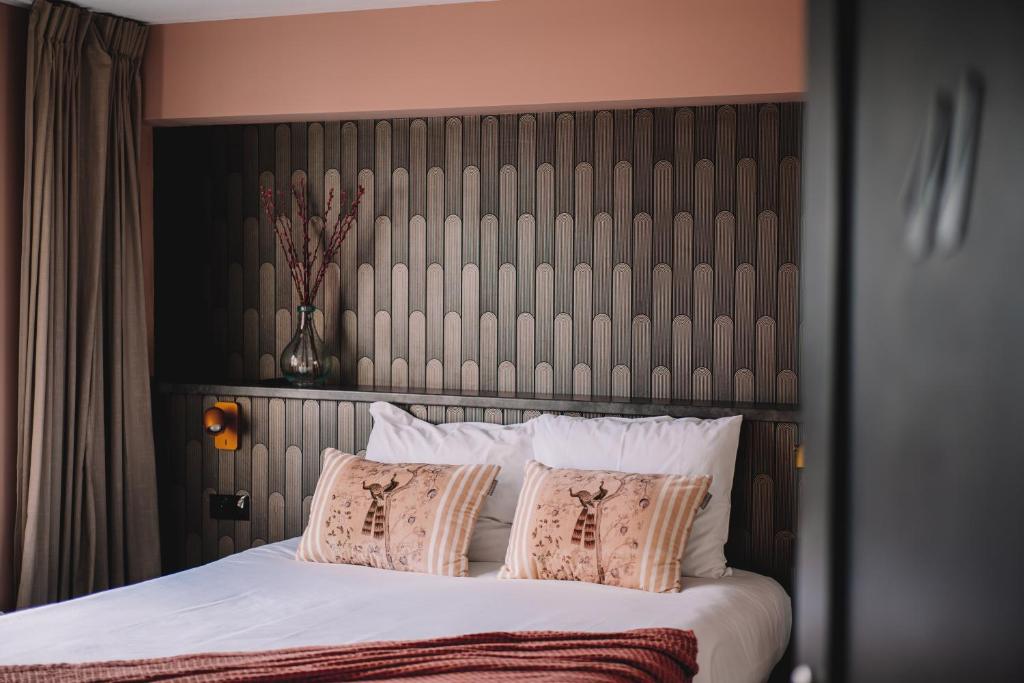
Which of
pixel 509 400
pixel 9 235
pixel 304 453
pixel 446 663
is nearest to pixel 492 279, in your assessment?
pixel 509 400

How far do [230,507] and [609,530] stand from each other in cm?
164

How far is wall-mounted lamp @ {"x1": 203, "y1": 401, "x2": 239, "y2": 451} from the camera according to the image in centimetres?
381

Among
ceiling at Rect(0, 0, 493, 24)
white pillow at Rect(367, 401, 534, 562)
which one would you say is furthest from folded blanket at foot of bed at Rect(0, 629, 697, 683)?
ceiling at Rect(0, 0, 493, 24)

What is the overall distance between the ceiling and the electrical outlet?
1761 mm

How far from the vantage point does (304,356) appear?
12.4ft

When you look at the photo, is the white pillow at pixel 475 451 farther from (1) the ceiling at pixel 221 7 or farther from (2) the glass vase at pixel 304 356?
(1) the ceiling at pixel 221 7

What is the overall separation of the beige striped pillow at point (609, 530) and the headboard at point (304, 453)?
34 centimetres

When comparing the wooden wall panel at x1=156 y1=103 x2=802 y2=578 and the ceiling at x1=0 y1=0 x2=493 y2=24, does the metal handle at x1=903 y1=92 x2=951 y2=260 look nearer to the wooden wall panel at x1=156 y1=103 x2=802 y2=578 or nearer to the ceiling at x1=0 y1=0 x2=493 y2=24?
the wooden wall panel at x1=156 y1=103 x2=802 y2=578

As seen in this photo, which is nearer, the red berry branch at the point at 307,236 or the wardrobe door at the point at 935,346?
the wardrobe door at the point at 935,346

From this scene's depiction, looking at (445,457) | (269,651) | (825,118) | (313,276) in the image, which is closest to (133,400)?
(313,276)

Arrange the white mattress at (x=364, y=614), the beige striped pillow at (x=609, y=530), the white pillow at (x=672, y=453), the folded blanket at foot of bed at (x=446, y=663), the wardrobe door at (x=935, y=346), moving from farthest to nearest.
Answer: the white pillow at (x=672, y=453)
the beige striped pillow at (x=609, y=530)
the white mattress at (x=364, y=614)
the folded blanket at foot of bed at (x=446, y=663)
the wardrobe door at (x=935, y=346)

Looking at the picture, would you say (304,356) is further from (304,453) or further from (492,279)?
(492,279)

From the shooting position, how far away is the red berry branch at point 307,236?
12.6ft

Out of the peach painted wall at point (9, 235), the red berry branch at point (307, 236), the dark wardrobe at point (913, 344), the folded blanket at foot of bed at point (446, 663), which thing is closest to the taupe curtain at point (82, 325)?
the peach painted wall at point (9, 235)
